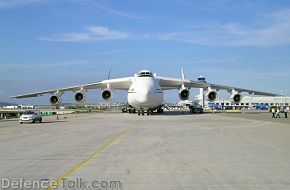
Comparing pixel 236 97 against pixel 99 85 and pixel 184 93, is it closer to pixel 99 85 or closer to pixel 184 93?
pixel 184 93

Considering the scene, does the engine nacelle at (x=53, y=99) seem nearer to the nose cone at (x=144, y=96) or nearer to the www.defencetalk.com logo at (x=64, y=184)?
the nose cone at (x=144, y=96)

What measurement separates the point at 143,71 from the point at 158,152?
1211 inches

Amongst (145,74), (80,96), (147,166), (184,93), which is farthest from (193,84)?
(147,166)

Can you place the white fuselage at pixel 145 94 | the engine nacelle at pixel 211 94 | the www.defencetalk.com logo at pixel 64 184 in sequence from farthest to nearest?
the engine nacelle at pixel 211 94
the white fuselage at pixel 145 94
the www.defencetalk.com logo at pixel 64 184

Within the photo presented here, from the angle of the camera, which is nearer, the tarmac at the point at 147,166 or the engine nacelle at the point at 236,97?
the tarmac at the point at 147,166

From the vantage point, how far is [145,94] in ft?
125

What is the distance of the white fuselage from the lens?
38.3m

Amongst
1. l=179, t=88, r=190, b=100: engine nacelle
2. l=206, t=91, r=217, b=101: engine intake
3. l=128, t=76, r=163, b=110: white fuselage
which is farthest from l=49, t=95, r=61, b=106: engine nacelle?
l=206, t=91, r=217, b=101: engine intake

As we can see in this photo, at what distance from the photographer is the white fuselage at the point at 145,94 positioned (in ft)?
126

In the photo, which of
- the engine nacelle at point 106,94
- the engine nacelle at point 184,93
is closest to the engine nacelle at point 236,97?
the engine nacelle at point 184,93

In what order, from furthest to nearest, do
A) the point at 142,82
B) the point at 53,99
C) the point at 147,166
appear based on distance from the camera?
the point at 53,99 < the point at 142,82 < the point at 147,166

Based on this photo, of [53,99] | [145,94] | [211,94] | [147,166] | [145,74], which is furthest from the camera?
[211,94]

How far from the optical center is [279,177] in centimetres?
794

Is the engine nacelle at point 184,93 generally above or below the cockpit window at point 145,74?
below
